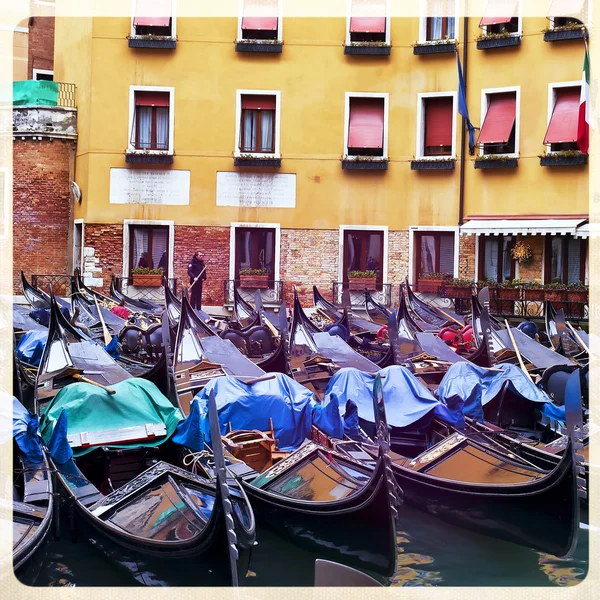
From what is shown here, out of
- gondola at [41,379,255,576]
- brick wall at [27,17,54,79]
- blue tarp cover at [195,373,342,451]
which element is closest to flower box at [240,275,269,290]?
brick wall at [27,17,54,79]

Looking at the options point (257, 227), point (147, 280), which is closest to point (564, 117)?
point (257, 227)

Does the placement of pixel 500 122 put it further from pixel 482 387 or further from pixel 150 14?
pixel 482 387

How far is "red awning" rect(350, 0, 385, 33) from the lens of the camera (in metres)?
10.3

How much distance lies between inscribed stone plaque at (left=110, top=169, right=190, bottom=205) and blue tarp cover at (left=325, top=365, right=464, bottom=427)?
17.6ft

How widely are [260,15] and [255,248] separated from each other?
2.63 m

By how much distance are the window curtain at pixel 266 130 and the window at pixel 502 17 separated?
2559 millimetres

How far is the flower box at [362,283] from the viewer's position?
33.7 ft

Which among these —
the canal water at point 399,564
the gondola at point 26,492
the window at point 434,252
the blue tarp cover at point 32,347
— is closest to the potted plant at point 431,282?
the window at point 434,252

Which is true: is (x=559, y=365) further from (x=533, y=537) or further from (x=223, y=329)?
(x=223, y=329)

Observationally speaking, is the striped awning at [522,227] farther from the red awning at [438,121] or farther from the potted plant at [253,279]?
the potted plant at [253,279]

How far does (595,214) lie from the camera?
933cm

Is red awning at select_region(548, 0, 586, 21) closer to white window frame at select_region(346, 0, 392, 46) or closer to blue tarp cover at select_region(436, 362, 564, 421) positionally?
white window frame at select_region(346, 0, 392, 46)

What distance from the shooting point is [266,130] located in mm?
10539

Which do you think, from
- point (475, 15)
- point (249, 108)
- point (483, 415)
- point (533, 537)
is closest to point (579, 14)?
point (475, 15)
